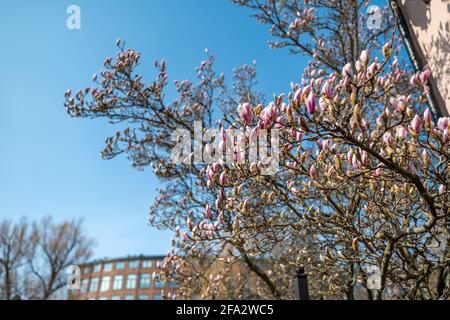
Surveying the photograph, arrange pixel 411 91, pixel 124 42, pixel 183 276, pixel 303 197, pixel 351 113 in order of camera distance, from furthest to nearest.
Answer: pixel 183 276, pixel 411 91, pixel 124 42, pixel 303 197, pixel 351 113

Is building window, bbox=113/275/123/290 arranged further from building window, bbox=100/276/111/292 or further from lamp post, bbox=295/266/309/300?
lamp post, bbox=295/266/309/300

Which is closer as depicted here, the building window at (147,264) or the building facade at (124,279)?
the building facade at (124,279)

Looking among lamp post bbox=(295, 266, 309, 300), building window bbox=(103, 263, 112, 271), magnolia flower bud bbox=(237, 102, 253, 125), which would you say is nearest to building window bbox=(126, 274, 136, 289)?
building window bbox=(103, 263, 112, 271)

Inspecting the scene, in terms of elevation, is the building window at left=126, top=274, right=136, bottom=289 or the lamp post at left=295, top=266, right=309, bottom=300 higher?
the building window at left=126, top=274, right=136, bottom=289

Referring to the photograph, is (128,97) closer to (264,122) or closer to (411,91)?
(264,122)

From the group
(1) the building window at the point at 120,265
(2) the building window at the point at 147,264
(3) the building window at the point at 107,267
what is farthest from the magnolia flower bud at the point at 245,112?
(3) the building window at the point at 107,267

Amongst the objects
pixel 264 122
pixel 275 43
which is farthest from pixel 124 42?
pixel 264 122

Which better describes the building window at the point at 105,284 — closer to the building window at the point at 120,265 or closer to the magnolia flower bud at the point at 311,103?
the building window at the point at 120,265

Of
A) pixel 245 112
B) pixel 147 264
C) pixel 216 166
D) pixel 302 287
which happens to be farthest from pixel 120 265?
pixel 245 112

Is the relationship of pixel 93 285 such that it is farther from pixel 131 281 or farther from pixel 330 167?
pixel 330 167

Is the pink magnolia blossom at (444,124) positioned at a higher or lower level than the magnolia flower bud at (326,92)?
lower

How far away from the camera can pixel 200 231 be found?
3.20m

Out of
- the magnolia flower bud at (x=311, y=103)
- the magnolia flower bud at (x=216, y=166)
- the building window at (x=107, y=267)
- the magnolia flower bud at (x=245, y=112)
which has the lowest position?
the magnolia flower bud at (x=216, y=166)
